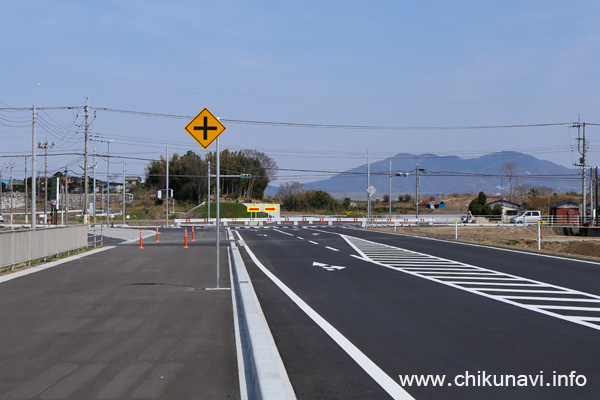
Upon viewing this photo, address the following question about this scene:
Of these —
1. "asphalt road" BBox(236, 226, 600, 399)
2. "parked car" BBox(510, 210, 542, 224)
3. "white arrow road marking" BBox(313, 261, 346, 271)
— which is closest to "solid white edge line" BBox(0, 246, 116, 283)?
"asphalt road" BBox(236, 226, 600, 399)

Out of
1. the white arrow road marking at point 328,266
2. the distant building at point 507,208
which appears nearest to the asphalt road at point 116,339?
the white arrow road marking at point 328,266

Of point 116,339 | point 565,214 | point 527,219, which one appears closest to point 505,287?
point 116,339

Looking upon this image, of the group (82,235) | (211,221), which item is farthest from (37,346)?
(211,221)

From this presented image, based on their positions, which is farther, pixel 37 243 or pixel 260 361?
pixel 37 243

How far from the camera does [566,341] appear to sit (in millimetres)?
8172

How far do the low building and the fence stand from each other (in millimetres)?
51256

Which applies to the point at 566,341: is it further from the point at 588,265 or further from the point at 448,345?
the point at 588,265

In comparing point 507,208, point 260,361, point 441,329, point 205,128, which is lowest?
point 441,329

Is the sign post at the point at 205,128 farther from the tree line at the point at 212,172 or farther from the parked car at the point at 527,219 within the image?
the tree line at the point at 212,172

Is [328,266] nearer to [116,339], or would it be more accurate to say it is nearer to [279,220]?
[116,339]

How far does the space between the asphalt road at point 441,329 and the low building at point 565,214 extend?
4875 cm
